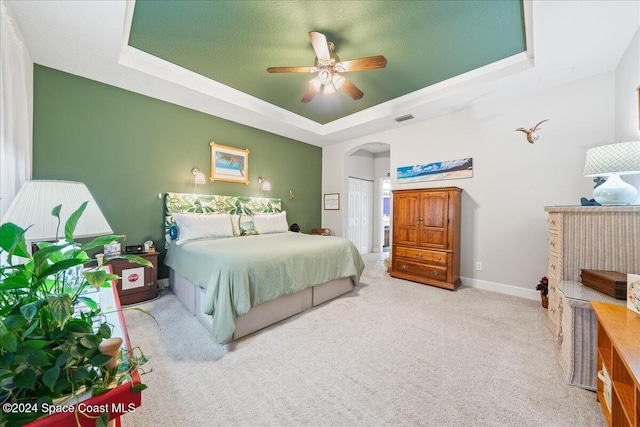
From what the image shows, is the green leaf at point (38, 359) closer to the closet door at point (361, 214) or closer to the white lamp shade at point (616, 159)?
the white lamp shade at point (616, 159)

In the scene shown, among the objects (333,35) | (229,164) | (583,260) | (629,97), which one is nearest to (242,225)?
(229,164)

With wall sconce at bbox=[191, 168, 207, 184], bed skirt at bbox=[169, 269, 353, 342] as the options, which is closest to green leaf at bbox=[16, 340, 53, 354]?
bed skirt at bbox=[169, 269, 353, 342]

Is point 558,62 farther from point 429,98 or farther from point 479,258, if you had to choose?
point 479,258

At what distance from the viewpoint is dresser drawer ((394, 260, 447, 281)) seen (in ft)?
11.8

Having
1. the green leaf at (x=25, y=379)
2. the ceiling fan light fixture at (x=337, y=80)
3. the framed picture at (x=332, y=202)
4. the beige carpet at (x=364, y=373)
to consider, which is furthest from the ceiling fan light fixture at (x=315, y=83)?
the framed picture at (x=332, y=202)

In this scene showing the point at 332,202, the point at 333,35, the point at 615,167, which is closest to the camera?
the point at 615,167

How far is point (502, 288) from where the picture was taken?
345 centimetres

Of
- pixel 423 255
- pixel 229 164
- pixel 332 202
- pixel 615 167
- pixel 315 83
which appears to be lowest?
pixel 423 255

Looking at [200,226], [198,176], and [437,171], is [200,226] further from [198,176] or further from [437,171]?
[437,171]

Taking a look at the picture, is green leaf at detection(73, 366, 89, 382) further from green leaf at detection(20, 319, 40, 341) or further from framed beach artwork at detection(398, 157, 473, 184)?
framed beach artwork at detection(398, 157, 473, 184)

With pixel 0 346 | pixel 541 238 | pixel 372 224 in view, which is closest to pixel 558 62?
pixel 541 238

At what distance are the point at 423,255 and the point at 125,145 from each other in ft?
15.1

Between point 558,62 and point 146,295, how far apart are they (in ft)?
18.2

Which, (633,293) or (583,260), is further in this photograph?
(583,260)
